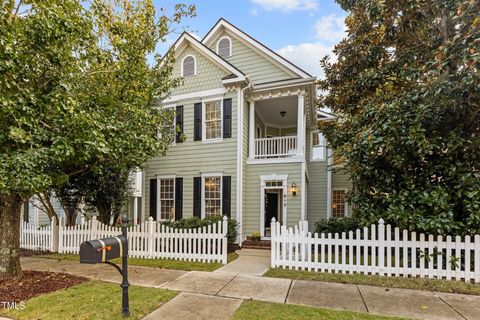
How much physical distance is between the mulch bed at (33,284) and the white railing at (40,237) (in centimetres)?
299

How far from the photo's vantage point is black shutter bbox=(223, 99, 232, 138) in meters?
10.3

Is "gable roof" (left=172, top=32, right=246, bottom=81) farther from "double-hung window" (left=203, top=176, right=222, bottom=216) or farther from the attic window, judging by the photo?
"double-hung window" (left=203, top=176, right=222, bottom=216)

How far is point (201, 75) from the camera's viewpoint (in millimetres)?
10953

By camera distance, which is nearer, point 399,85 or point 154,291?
point 154,291

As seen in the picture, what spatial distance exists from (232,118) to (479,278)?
26.8 ft

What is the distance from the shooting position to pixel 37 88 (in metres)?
5.30

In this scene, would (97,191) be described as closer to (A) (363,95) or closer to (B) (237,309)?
(B) (237,309)

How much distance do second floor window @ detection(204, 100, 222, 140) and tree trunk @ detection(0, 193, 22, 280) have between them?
6444 millimetres

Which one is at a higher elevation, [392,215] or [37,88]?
[37,88]

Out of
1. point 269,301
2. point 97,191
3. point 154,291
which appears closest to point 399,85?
point 269,301

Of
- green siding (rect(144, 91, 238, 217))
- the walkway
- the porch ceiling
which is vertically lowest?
the walkway

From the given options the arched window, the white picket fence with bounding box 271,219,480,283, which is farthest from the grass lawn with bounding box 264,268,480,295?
the arched window

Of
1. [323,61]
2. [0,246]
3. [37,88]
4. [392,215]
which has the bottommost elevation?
[0,246]

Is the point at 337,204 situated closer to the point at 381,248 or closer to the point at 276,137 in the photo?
the point at 276,137
